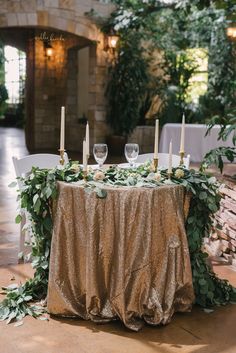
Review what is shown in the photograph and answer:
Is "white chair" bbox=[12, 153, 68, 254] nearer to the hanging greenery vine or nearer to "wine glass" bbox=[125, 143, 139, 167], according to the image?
"wine glass" bbox=[125, 143, 139, 167]

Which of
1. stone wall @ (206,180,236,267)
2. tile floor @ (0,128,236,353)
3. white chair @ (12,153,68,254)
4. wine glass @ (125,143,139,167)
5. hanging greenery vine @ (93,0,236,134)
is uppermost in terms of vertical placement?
hanging greenery vine @ (93,0,236,134)

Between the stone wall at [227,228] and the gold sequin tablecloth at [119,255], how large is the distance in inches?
43.4

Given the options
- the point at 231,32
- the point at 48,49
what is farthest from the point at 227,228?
the point at 48,49

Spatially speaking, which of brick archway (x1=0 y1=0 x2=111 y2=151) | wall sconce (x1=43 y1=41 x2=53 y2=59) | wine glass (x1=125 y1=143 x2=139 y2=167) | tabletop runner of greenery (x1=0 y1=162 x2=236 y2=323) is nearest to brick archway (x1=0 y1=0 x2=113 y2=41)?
brick archway (x1=0 y1=0 x2=111 y2=151)

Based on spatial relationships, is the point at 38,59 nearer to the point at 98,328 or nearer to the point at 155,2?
the point at 155,2

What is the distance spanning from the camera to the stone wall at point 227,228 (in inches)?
151

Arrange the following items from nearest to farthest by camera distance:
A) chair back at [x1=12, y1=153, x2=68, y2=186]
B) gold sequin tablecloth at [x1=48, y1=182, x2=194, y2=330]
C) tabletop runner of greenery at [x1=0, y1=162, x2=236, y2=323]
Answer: gold sequin tablecloth at [x1=48, y1=182, x2=194, y2=330] → tabletop runner of greenery at [x1=0, y1=162, x2=236, y2=323] → chair back at [x1=12, y1=153, x2=68, y2=186]

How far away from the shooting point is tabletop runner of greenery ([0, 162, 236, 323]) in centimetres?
276

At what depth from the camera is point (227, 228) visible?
3.91 metres

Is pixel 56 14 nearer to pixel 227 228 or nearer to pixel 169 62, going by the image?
pixel 169 62

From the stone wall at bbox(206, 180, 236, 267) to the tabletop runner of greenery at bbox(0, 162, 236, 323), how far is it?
2.80 ft

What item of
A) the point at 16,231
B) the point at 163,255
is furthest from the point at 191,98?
the point at 163,255

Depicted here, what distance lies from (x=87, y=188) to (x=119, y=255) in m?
0.38

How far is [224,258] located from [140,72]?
641 cm
